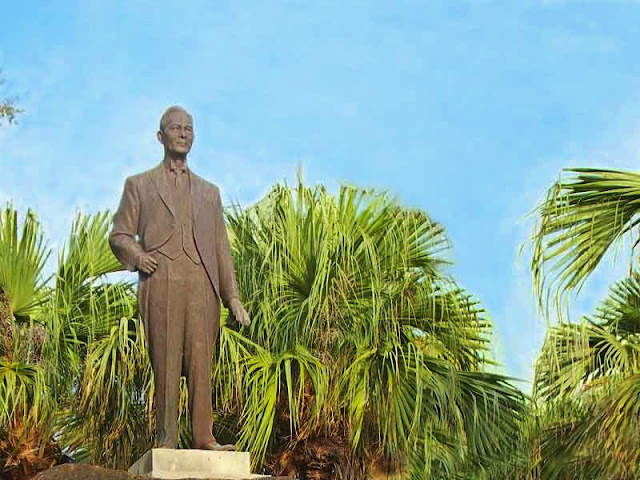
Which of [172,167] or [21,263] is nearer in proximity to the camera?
[172,167]

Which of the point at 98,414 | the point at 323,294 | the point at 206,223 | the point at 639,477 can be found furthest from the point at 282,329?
the point at 206,223

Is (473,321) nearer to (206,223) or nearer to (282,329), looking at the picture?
(282,329)

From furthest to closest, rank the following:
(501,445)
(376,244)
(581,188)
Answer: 1. (376,244)
2. (501,445)
3. (581,188)

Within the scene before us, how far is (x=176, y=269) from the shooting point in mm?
8008

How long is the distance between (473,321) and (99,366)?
14.7 feet

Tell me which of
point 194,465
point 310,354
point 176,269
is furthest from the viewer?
point 310,354

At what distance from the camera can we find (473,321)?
14.7 metres

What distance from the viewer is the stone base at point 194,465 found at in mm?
7465

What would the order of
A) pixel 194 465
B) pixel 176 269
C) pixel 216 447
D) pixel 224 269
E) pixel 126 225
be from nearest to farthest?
pixel 194 465
pixel 216 447
pixel 176 269
pixel 126 225
pixel 224 269

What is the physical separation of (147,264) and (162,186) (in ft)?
1.89

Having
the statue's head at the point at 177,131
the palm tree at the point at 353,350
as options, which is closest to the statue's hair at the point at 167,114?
the statue's head at the point at 177,131

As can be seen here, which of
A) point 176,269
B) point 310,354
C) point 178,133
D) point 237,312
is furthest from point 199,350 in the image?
point 310,354

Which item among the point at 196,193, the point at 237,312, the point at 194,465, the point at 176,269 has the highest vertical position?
the point at 196,193

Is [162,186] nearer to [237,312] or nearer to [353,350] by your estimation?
[237,312]
